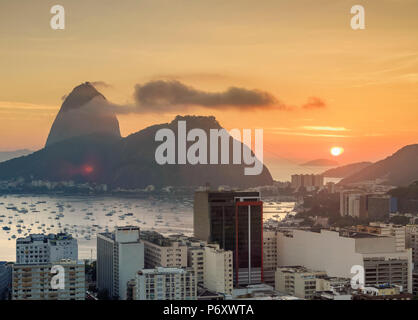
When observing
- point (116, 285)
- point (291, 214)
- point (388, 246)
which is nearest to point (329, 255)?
point (388, 246)

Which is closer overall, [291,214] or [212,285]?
[212,285]

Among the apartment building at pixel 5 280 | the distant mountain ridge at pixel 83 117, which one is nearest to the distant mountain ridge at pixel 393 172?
the distant mountain ridge at pixel 83 117

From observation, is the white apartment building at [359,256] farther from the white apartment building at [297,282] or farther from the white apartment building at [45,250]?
the white apartment building at [45,250]

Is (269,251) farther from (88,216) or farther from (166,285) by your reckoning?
(88,216)

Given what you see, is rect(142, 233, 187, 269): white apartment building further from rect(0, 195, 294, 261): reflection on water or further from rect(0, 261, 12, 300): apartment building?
rect(0, 195, 294, 261): reflection on water

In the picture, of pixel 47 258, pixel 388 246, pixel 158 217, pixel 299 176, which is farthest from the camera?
pixel 299 176
